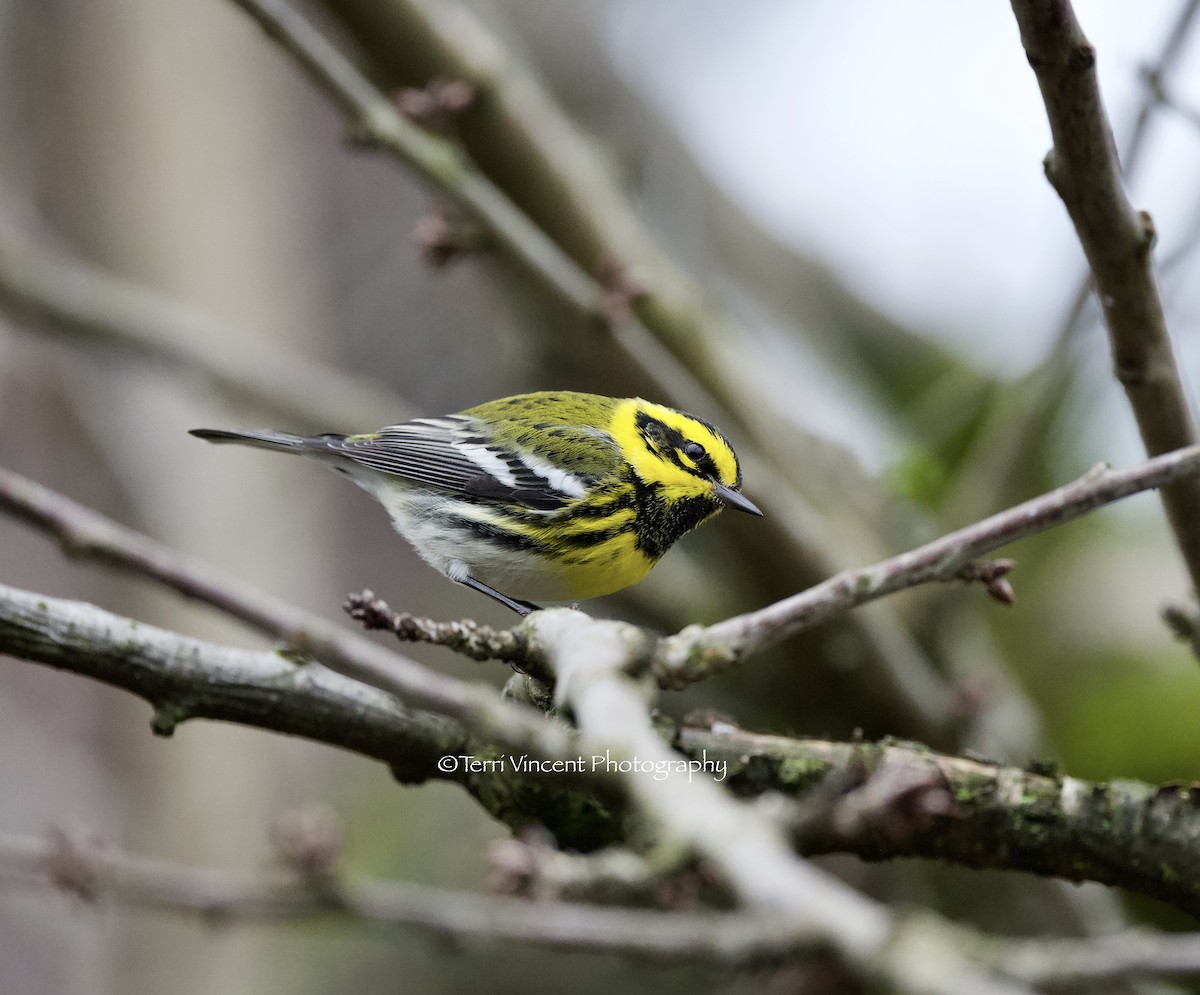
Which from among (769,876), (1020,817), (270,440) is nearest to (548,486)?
(270,440)

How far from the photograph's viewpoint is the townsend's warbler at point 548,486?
9.55ft

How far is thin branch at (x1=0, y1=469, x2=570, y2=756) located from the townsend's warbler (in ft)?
2.97

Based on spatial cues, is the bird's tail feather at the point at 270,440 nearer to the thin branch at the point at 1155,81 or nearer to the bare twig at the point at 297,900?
the bare twig at the point at 297,900

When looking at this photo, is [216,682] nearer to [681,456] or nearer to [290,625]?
[290,625]

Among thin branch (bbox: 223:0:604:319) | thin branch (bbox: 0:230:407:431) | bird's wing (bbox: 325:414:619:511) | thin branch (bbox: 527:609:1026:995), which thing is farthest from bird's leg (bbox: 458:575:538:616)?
thin branch (bbox: 0:230:407:431)

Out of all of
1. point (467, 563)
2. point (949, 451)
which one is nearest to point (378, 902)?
point (467, 563)

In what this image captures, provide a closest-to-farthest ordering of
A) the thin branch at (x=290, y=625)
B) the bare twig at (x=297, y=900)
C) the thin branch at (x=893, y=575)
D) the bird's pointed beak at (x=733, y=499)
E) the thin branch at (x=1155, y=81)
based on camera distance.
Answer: the thin branch at (x=290, y=625)
the thin branch at (x=893, y=575)
the bare twig at (x=297, y=900)
the thin branch at (x=1155, y=81)
the bird's pointed beak at (x=733, y=499)

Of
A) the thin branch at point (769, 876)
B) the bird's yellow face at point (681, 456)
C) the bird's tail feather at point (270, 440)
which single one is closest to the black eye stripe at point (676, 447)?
the bird's yellow face at point (681, 456)

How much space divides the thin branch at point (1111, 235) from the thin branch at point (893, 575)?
62 centimetres

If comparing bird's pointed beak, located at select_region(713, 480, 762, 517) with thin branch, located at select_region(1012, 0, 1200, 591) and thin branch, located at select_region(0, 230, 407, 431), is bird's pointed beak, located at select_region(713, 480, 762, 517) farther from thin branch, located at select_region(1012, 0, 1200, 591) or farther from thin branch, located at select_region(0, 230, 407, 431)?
thin branch, located at select_region(0, 230, 407, 431)

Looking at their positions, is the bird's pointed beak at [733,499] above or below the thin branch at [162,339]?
below

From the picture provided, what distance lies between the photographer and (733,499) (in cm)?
288

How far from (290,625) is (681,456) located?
1.76m

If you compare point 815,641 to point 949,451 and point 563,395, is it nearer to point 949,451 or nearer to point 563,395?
point 563,395
